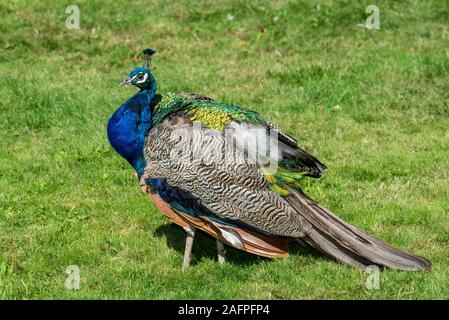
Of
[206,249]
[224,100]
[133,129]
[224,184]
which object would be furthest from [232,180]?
[224,100]

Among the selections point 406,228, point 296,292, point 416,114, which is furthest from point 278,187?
point 416,114

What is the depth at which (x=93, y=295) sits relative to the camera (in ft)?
19.7

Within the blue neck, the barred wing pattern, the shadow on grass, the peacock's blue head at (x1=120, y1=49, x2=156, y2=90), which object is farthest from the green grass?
the peacock's blue head at (x1=120, y1=49, x2=156, y2=90)

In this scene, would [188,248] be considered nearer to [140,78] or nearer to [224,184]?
[224,184]

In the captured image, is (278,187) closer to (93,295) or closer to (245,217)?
(245,217)

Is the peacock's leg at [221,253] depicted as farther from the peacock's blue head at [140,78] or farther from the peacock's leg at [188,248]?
the peacock's blue head at [140,78]

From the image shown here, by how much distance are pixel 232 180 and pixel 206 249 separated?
1.04m

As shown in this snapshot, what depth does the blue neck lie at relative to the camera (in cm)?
639

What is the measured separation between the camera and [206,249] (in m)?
6.94

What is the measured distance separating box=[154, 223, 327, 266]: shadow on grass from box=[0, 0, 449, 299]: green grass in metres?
0.02

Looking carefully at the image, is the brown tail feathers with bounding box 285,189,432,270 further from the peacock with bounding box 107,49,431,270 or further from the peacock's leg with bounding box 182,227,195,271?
the peacock's leg with bounding box 182,227,195,271

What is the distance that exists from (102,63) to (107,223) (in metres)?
4.68

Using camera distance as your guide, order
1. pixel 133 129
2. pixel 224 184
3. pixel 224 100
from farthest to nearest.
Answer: pixel 224 100 < pixel 133 129 < pixel 224 184

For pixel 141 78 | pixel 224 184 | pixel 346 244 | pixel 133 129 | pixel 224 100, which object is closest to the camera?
pixel 224 184
